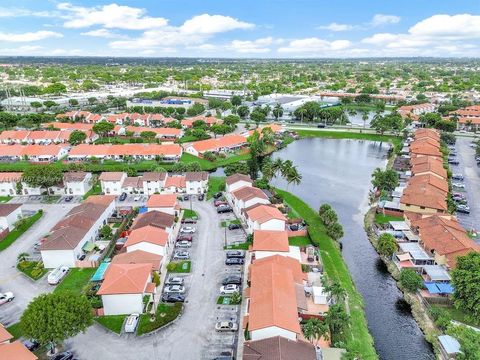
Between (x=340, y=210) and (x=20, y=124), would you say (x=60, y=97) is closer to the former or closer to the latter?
(x=20, y=124)

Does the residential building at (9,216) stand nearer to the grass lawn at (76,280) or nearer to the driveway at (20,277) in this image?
the driveway at (20,277)

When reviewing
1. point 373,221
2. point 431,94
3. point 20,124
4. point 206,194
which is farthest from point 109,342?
point 431,94

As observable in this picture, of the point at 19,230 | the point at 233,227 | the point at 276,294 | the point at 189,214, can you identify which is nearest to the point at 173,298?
the point at 276,294

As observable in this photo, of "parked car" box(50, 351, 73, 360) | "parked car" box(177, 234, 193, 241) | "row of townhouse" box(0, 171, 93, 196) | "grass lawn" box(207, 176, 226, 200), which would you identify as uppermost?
"row of townhouse" box(0, 171, 93, 196)

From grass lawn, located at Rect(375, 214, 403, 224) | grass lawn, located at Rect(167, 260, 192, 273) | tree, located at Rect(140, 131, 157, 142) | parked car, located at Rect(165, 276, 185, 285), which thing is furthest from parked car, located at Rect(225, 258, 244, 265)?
tree, located at Rect(140, 131, 157, 142)

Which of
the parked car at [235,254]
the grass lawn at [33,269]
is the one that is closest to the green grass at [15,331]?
the grass lawn at [33,269]

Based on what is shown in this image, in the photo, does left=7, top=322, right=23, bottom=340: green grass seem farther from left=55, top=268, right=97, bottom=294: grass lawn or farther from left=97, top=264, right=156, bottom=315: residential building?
left=97, top=264, right=156, bottom=315: residential building
